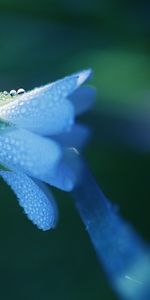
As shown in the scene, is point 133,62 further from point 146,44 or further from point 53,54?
point 53,54

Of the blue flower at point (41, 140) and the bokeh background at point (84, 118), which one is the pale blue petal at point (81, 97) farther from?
the bokeh background at point (84, 118)

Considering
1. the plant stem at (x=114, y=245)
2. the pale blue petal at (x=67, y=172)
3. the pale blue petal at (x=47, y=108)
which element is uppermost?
the pale blue petal at (x=47, y=108)

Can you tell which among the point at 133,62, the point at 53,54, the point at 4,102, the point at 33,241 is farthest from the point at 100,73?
the point at 4,102

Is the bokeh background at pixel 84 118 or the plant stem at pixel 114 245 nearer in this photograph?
the plant stem at pixel 114 245

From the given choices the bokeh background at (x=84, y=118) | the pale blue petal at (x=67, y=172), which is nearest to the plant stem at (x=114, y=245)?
the pale blue petal at (x=67, y=172)

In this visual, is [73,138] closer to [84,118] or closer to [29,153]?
[29,153]

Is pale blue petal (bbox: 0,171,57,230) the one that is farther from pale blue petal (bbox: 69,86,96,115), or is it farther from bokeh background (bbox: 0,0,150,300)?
bokeh background (bbox: 0,0,150,300)
